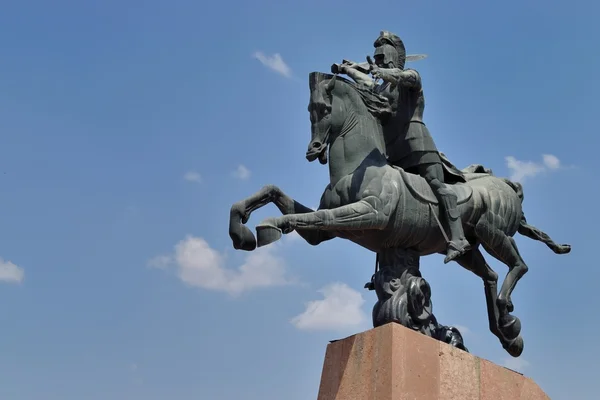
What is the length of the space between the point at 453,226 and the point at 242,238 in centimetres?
247

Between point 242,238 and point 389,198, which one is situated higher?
point 389,198

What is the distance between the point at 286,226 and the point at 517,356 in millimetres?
3957

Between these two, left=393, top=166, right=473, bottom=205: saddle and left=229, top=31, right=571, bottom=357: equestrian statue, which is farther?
left=393, top=166, right=473, bottom=205: saddle

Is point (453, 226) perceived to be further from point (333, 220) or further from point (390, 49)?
point (390, 49)

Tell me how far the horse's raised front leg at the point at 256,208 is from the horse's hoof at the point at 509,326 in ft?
8.54

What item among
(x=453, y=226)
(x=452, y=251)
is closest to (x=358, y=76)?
(x=453, y=226)

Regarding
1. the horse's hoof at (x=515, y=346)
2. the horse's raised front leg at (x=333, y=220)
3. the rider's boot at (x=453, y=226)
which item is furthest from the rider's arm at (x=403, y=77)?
the horse's hoof at (x=515, y=346)

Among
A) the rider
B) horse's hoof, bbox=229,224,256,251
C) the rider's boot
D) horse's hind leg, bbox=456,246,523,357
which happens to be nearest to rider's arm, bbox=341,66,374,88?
the rider

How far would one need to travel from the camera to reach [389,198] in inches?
396

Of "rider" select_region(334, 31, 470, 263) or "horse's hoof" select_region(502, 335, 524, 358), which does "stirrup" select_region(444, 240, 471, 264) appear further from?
"horse's hoof" select_region(502, 335, 524, 358)

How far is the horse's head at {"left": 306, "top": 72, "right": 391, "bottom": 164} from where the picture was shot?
10.4 meters

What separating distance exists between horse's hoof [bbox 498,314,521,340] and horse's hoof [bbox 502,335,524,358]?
51 millimetres

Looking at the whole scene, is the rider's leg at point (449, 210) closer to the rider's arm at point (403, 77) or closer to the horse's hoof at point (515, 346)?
the rider's arm at point (403, 77)

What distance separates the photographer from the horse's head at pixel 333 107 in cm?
1044
